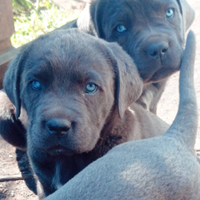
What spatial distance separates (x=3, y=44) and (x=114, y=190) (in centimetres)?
340

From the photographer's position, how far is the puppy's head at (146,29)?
117 inches

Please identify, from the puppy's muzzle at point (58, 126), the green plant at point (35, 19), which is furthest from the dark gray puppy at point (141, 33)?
the green plant at point (35, 19)

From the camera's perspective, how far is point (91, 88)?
7.68 feet

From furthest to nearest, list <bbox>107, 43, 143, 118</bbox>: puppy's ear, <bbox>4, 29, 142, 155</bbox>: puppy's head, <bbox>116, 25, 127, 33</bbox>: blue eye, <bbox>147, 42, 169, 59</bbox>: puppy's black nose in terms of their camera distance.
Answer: <bbox>116, 25, 127, 33</bbox>: blue eye → <bbox>147, 42, 169, 59</bbox>: puppy's black nose → <bbox>107, 43, 143, 118</bbox>: puppy's ear → <bbox>4, 29, 142, 155</bbox>: puppy's head

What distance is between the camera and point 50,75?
2.28 meters

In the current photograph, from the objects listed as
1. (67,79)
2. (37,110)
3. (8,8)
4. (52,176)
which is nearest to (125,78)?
(67,79)

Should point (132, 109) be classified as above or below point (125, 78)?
below

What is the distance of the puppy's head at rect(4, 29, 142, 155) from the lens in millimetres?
2166

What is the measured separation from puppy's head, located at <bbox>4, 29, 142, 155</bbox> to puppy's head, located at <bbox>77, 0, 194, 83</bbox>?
0.43 meters

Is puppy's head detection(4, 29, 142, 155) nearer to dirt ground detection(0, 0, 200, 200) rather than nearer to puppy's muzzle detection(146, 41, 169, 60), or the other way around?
puppy's muzzle detection(146, 41, 169, 60)

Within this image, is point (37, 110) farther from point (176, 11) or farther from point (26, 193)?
point (176, 11)

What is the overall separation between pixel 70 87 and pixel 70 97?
8 centimetres

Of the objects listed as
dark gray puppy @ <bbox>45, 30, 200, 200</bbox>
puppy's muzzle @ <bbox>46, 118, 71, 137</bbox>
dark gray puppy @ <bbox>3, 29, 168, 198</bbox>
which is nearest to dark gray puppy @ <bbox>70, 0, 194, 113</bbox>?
dark gray puppy @ <bbox>3, 29, 168, 198</bbox>

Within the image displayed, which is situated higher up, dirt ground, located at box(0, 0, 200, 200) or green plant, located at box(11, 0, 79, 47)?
dirt ground, located at box(0, 0, 200, 200)
